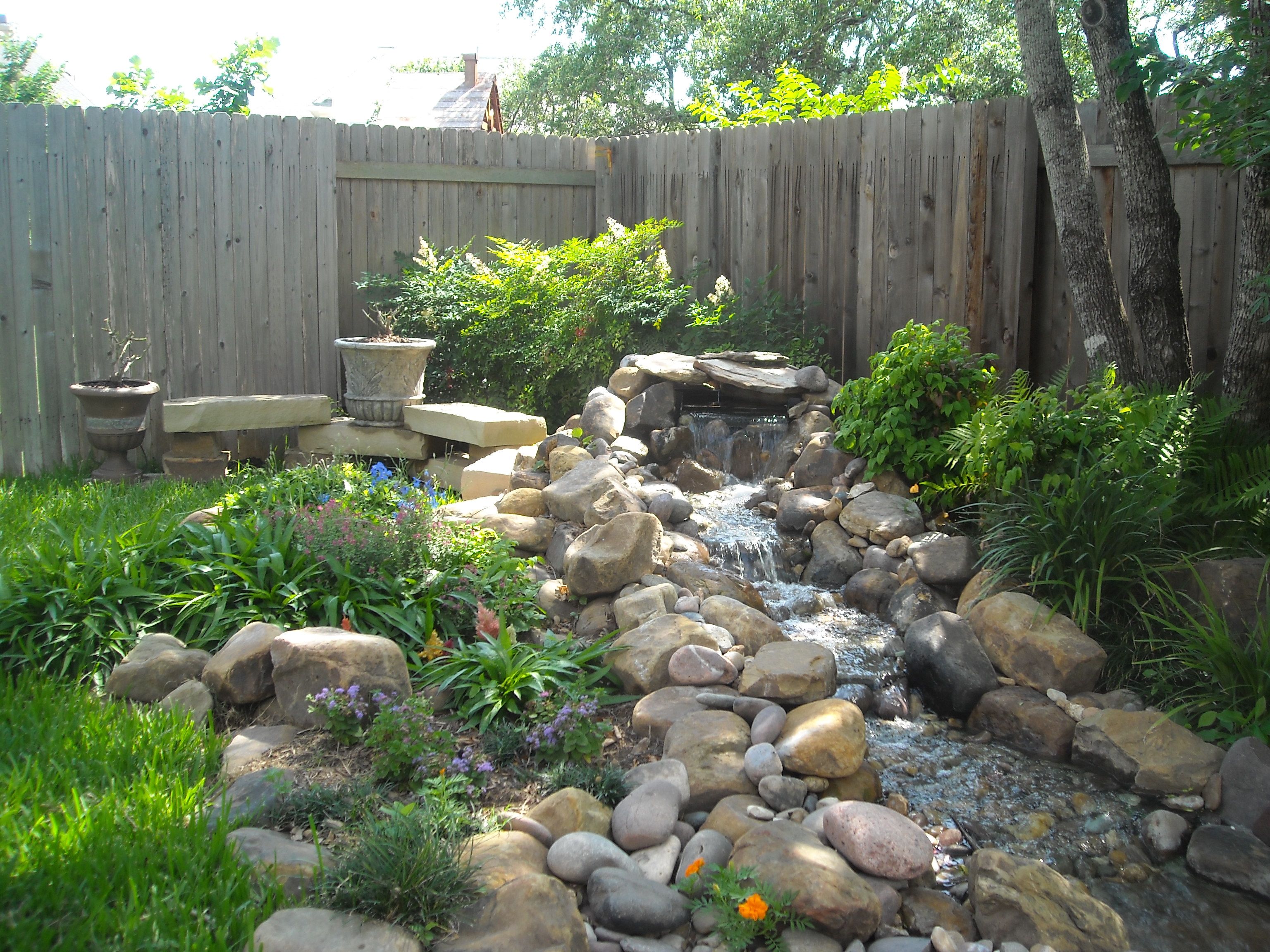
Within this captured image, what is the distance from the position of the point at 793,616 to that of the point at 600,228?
5518mm

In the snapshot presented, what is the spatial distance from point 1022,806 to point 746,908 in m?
1.38

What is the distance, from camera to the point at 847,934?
2713 mm

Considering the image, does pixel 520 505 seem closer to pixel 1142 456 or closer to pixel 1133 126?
pixel 1142 456

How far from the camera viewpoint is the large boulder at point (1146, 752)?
3.50 meters

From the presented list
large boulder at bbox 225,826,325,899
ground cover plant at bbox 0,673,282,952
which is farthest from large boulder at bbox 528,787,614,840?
ground cover plant at bbox 0,673,282,952

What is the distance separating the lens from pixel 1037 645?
13.4 feet

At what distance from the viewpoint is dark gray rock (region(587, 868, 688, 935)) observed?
8.79 ft

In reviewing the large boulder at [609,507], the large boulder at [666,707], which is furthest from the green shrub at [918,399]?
the large boulder at [666,707]

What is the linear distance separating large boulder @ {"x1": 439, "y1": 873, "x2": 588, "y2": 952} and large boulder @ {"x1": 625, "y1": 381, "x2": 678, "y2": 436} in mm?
4062

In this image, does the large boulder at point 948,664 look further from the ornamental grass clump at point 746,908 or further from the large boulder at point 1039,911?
the ornamental grass clump at point 746,908

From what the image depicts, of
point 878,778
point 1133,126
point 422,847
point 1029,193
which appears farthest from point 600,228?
point 422,847

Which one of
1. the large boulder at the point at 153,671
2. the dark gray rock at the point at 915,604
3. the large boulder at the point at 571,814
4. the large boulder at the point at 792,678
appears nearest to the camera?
the large boulder at the point at 571,814

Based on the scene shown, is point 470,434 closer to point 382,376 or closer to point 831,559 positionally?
point 382,376

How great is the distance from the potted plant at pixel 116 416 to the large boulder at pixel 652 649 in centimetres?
416
